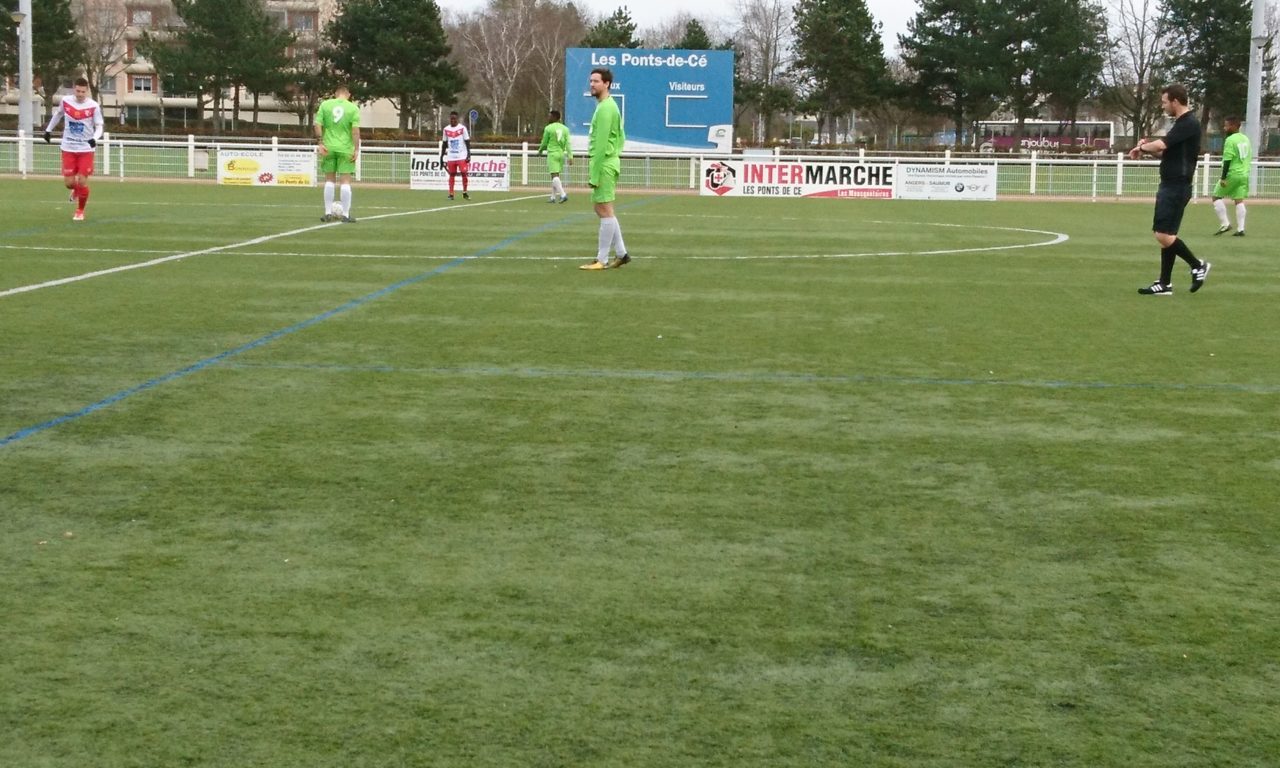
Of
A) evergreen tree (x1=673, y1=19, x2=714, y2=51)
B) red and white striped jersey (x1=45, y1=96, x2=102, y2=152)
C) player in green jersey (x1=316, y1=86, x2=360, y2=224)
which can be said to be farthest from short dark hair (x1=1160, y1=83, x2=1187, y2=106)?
evergreen tree (x1=673, y1=19, x2=714, y2=51)

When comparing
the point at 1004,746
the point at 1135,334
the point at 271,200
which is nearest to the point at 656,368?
the point at 1135,334

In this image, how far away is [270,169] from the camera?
3928 centimetres

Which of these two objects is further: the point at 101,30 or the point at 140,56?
the point at 101,30

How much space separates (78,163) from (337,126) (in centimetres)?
356

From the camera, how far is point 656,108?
49094 mm

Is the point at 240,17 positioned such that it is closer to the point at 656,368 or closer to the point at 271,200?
the point at 271,200

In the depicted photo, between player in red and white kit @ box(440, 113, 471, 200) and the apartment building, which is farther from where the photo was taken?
the apartment building

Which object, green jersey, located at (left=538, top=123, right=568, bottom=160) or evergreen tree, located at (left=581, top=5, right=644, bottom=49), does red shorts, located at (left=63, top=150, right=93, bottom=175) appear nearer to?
green jersey, located at (left=538, top=123, right=568, bottom=160)

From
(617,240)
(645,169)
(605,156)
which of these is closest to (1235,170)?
(617,240)

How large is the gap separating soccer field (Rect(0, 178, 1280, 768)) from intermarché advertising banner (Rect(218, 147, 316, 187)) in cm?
2799

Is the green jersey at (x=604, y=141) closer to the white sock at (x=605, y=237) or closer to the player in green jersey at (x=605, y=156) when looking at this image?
the player in green jersey at (x=605, y=156)

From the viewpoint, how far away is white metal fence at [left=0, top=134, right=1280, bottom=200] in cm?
4056

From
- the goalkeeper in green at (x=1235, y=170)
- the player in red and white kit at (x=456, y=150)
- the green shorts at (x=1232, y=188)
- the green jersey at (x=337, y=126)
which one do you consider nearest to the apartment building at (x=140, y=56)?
the player in red and white kit at (x=456, y=150)

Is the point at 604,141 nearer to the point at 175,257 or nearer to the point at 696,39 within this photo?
the point at 175,257
